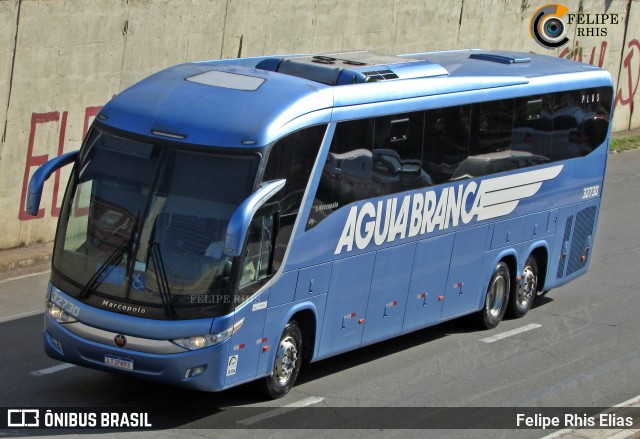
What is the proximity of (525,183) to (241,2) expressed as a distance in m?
6.95

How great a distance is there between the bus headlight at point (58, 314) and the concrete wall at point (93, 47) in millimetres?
6083

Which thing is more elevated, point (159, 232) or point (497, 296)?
point (159, 232)

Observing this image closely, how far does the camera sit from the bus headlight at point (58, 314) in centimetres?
1160

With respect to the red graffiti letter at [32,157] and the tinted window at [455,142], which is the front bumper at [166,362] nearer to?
the tinted window at [455,142]

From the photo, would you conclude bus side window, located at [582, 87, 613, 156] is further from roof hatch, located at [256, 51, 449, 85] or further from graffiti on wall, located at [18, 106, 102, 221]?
graffiti on wall, located at [18, 106, 102, 221]

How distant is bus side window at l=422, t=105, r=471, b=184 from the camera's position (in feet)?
46.4

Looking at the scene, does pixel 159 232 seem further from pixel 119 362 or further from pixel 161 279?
pixel 119 362

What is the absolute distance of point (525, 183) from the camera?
16.1m

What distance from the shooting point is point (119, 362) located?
37.1 feet

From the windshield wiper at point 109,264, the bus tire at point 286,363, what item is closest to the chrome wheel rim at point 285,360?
the bus tire at point 286,363

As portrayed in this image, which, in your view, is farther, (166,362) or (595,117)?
(595,117)

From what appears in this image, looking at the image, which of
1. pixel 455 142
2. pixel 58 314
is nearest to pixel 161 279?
pixel 58 314

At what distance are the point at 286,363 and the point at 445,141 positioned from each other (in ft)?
12.0

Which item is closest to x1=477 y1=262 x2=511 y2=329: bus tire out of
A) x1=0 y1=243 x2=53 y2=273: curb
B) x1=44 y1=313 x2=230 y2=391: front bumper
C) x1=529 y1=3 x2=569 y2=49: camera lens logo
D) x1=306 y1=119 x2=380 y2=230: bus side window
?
x1=306 y1=119 x2=380 y2=230: bus side window
